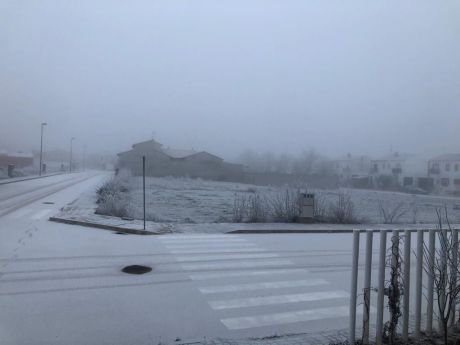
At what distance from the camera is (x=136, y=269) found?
28.9 ft

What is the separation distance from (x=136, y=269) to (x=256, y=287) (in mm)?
2567

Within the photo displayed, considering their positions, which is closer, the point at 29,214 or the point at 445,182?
the point at 29,214

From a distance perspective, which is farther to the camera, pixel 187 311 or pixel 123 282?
pixel 123 282

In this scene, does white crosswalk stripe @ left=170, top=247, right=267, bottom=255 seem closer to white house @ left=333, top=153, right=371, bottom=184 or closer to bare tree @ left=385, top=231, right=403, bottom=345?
bare tree @ left=385, top=231, right=403, bottom=345

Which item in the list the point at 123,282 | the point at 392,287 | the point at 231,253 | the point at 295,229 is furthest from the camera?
the point at 295,229

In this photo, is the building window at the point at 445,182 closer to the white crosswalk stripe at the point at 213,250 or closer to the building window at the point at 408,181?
the building window at the point at 408,181

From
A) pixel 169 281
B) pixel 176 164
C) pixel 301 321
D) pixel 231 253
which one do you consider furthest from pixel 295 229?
pixel 176 164

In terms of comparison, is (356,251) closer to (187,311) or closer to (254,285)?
(187,311)

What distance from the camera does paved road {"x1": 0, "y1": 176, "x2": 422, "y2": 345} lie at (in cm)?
556

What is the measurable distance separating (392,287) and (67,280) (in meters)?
5.59

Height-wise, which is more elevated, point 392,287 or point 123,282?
point 392,287

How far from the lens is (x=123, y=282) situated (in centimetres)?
775

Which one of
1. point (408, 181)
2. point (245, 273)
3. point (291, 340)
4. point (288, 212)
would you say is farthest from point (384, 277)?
point (408, 181)

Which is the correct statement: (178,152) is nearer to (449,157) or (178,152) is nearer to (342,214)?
(449,157)
